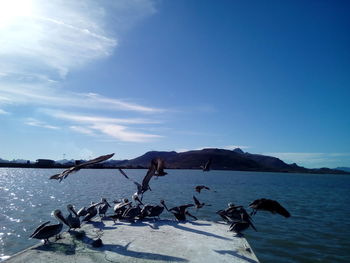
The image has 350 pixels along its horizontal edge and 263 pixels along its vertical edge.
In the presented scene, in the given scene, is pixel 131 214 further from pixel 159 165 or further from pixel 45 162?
pixel 45 162

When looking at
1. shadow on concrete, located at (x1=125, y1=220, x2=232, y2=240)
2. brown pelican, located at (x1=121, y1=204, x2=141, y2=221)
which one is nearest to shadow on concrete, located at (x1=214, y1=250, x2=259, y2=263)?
shadow on concrete, located at (x1=125, y1=220, x2=232, y2=240)

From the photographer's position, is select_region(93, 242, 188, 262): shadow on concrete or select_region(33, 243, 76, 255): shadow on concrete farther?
select_region(33, 243, 76, 255): shadow on concrete

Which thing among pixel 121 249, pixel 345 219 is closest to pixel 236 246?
pixel 121 249

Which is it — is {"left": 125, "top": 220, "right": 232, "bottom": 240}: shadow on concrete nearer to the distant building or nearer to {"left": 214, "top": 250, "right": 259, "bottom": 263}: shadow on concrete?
{"left": 214, "top": 250, "right": 259, "bottom": 263}: shadow on concrete

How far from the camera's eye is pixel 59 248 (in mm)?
8445

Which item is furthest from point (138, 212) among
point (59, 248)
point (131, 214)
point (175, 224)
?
point (59, 248)

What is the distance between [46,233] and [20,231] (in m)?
10.9

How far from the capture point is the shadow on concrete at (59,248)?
8.16 m

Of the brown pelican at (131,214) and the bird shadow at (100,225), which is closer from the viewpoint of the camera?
the bird shadow at (100,225)

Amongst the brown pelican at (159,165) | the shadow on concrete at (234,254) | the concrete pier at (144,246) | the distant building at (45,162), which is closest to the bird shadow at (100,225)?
the concrete pier at (144,246)

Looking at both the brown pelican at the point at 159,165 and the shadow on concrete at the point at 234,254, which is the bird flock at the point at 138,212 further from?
the shadow on concrete at the point at 234,254

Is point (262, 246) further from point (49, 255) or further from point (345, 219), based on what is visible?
point (345, 219)

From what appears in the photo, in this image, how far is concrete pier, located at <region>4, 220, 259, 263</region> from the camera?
303 inches

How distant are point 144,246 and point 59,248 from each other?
8.48 feet
